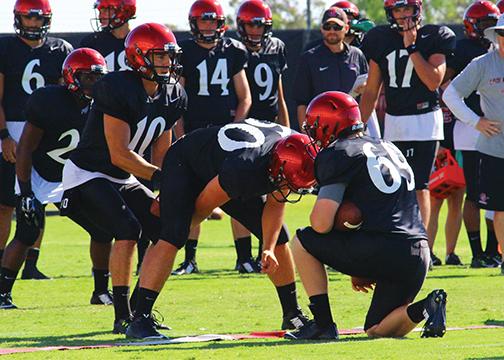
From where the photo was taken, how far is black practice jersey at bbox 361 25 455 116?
1047cm

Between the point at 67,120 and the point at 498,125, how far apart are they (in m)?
3.08

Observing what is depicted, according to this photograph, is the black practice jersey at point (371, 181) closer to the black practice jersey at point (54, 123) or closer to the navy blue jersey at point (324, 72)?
the black practice jersey at point (54, 123)

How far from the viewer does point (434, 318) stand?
667 centimetres

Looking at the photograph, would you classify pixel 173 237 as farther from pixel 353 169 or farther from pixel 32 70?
pixel 32 70

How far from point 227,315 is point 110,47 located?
3.38m

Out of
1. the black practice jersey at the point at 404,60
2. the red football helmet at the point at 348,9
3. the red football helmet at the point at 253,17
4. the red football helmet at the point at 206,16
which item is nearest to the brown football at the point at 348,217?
the black practice jersey at the point at 404,60

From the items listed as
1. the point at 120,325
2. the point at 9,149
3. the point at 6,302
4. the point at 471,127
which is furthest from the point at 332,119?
the point at 471,127

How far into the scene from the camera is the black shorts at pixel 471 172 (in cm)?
1098

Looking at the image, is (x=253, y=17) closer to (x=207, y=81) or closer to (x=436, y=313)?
(x=207, y=81)

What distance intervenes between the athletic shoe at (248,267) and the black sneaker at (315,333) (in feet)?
12.3

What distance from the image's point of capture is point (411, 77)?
10539 mm

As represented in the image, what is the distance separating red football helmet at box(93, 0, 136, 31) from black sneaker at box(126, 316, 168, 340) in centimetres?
407

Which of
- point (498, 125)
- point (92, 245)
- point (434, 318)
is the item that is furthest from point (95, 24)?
point (434, 318)

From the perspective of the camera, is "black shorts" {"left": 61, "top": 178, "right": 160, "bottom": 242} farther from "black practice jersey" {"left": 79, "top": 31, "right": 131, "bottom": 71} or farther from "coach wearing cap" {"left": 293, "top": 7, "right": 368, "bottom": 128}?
"coach wearing cap" {"left": 293, "top": 7, "right": 368, "bottom": 128}
